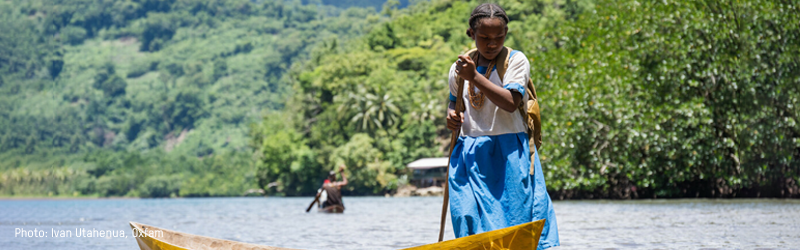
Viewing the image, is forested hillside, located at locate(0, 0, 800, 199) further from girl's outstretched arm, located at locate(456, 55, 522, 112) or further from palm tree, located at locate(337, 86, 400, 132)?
girl's outstretched arm, located at locate(456, 55, 522, 112)

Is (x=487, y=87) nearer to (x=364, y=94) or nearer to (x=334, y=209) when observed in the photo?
(x=334, y=209)

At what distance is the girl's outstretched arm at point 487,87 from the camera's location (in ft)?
13.9

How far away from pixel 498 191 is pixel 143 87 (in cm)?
14252

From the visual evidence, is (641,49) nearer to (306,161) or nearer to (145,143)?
(306,161)

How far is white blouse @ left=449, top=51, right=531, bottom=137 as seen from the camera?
14.4 feet

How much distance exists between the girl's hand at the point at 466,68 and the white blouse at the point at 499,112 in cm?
14

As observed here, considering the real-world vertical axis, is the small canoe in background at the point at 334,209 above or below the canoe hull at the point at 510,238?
below

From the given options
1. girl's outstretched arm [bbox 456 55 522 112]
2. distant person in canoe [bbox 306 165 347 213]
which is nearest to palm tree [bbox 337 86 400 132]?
distant person in canoe [bbox 306 165 347 213]

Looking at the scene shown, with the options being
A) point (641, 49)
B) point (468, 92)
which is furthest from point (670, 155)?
point (468, 92)

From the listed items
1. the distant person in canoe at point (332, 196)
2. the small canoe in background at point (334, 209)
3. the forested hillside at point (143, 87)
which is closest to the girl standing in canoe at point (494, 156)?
the distant person in canoe at point (332, 196)

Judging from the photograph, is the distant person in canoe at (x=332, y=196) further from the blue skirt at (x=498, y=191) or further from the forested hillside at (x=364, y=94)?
the blue skirt at (x=498, y=191)

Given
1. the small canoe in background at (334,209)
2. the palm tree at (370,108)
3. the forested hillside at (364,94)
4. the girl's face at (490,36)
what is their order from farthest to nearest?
the palm tree at (370,108), the small canoe in background at (334,209), the forested hillside at (364,94), the girl's face at (490,36)

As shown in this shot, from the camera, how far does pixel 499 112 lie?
4.46 m

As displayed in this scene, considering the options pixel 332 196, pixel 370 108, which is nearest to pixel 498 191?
pixel 332 196
